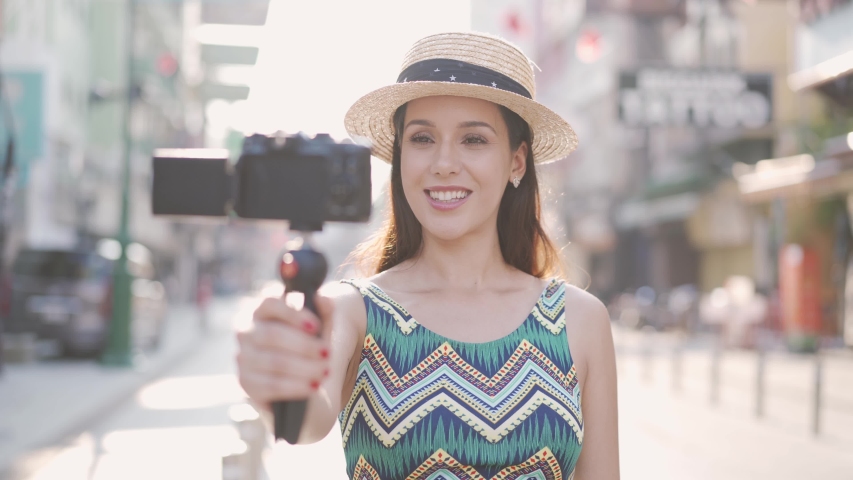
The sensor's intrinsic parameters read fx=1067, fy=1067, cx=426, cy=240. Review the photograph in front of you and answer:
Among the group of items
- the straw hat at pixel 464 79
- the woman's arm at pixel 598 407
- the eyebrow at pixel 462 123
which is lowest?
the woman's arm at pixel 598 407

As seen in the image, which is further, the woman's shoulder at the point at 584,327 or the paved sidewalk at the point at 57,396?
the paved sidewalk at the point at 57,396

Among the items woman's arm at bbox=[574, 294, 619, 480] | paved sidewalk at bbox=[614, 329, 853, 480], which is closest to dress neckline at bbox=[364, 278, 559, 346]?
woman's arm at bbox=[574, 294, 619, 480]

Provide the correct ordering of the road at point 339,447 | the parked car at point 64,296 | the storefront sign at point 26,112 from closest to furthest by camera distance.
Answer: the road at point 339,447
the storefront sign at point 26,112
the parked car at point 64,296

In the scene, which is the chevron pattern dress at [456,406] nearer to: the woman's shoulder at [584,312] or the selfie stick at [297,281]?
the woman's shoulder at [584,312]

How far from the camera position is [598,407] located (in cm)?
281

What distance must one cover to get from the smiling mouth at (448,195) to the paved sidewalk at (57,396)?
6459 millimetres

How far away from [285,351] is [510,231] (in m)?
1.64

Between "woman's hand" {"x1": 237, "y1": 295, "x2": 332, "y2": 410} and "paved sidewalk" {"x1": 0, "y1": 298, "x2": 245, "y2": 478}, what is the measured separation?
284 inches

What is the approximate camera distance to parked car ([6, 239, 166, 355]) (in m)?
16.6

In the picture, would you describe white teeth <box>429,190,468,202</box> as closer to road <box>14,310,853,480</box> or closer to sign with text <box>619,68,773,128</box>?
road <box>14,310,853,480</box>

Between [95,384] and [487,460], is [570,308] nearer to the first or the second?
[487,460]

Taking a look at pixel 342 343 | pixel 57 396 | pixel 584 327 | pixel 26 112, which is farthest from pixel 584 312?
pixel 26 112

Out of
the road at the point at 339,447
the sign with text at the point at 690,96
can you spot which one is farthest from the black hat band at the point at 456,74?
the sign with text at the point at 690,96

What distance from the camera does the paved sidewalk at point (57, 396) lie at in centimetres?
962
